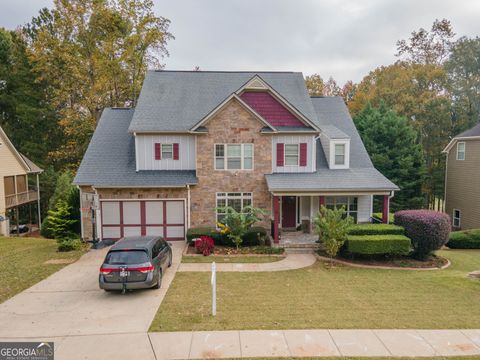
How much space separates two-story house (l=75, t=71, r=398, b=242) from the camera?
18.4 metres

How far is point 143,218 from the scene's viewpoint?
61.7ft

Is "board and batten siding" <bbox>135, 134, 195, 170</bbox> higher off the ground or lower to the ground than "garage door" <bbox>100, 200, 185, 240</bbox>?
higher

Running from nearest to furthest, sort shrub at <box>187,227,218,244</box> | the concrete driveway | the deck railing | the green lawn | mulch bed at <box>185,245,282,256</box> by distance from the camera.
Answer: the concrete driveway → the green lawn → mulch bed at <box>185,245,282,256</box> → shrub at <box>187,227,218,244</box> → the deck railing

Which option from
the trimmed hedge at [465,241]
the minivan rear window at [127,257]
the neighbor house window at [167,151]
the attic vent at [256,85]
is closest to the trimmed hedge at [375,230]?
the trimmed hedge at [465,241]

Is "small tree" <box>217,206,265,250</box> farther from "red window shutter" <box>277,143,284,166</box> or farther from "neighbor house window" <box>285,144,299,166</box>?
"neighbor house window" <box>285,144,299,166</box>

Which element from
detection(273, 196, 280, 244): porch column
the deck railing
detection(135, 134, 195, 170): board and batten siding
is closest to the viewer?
detection(273, 196, 280, 244): porch column

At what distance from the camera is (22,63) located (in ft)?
109

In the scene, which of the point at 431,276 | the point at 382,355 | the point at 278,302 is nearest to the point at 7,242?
the point at 278,302

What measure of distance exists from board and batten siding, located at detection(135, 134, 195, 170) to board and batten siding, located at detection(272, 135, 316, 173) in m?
4.66

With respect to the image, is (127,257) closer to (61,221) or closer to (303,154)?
(61,221)

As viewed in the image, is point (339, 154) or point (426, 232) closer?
point (426, 232)

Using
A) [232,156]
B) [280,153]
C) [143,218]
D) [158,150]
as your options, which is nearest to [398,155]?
[280,153]

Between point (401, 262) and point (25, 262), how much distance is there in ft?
54.7

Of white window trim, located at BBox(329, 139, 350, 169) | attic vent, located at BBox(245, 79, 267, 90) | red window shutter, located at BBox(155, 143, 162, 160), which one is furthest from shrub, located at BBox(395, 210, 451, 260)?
red window shutter, located at BBox(155, 143, 162, 160)
